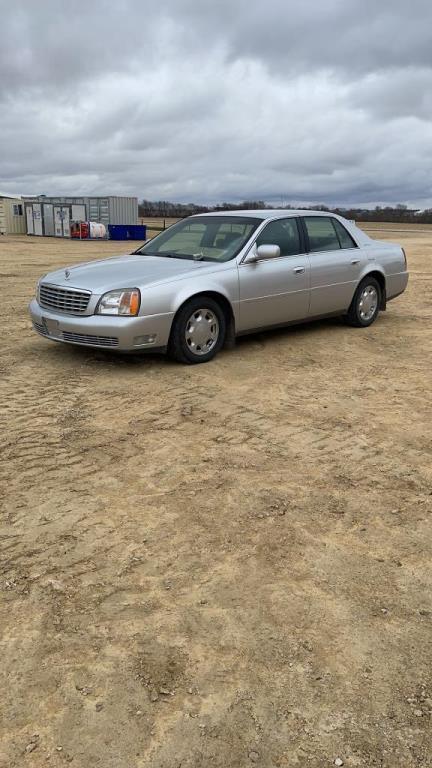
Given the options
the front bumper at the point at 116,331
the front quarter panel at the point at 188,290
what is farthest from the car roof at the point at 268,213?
the front bumper at the point at 116,331

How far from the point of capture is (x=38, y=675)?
7.57 feet

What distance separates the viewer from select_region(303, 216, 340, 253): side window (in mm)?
7734

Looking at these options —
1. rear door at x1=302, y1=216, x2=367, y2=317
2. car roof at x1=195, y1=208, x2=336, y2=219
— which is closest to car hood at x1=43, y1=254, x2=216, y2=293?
car roof at x1=195, y1=208, x2=336, y2=219

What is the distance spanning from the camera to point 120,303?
5973mm

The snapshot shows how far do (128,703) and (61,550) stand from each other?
3.41 ft

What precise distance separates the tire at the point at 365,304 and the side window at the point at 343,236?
0.51 metres

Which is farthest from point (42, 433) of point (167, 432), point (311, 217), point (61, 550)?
point (311, 217)

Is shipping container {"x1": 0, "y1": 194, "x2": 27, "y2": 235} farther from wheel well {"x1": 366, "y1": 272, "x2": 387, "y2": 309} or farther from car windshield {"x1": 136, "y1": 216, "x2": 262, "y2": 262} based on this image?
wheel well {"x1": 366, "y1": 272, "x2": 387, "y2": 309}

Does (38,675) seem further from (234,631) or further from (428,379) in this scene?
(428,379)

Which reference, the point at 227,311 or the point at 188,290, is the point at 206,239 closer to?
the point at 227,311

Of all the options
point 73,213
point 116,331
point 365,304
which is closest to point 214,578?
point 116,331

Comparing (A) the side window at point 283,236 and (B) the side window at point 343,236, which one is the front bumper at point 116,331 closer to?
(A) the side window at point 283,236

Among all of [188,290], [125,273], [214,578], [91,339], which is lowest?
[214,578]

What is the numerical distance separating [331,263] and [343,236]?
70 cm
